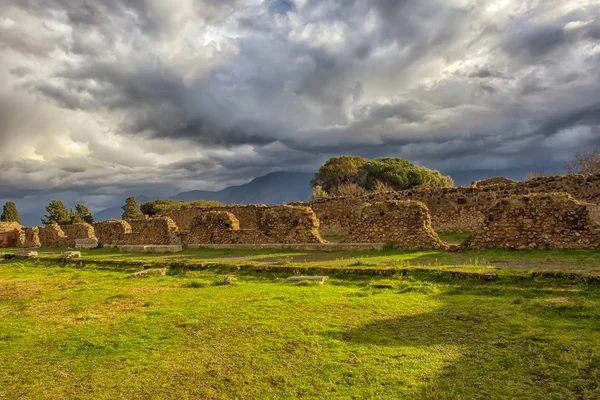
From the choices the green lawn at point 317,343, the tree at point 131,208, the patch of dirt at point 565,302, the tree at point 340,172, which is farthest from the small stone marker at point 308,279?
the tree at point 131,208

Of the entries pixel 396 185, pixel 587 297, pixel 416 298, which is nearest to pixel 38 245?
pixel 416 298

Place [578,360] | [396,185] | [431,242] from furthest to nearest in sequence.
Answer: [396,185] < [431,242] < [578,360]

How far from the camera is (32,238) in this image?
3522 cm

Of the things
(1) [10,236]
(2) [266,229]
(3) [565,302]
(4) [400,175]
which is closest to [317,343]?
(3) [565,302]

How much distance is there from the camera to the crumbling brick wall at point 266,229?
19.1 m

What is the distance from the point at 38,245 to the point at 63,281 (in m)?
26.9

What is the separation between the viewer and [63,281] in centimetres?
1296

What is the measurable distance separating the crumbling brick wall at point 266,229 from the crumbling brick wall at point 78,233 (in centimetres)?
1339

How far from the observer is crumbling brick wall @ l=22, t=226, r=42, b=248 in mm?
34906

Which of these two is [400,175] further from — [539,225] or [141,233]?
[539,225]

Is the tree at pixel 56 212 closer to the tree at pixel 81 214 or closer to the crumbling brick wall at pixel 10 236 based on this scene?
the tree at pixel 81 214

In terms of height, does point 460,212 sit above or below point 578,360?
above

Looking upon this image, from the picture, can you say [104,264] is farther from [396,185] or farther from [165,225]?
[396,185]

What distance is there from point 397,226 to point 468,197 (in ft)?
25.5
